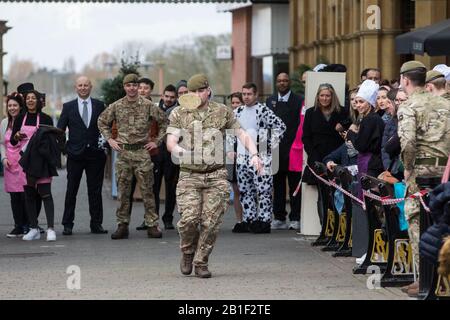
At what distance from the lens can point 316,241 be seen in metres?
16.7

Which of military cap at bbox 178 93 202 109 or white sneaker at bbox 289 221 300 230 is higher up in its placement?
military cap at bbox 178 93 202 109

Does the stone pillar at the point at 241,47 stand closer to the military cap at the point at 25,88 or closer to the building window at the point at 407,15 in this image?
the building window at the point at 407,15

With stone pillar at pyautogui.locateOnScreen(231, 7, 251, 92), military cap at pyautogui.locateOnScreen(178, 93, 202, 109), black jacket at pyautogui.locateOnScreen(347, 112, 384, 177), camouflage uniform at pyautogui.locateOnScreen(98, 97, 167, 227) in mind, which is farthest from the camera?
stone pillar at pyautogui.locateOnScreen(231, 7, 251, 92)

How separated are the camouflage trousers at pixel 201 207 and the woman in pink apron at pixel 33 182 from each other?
14.3ft

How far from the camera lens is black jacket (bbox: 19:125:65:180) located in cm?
1777

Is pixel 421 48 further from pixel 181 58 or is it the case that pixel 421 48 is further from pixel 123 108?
pixel 181 58

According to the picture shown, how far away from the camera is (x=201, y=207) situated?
45.0ft

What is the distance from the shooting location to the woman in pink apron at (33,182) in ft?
58.5

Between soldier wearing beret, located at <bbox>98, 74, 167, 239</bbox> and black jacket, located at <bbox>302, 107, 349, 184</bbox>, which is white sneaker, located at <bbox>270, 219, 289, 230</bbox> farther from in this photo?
soldier wearing beret, located at <bbox>98, 74, 167, 239</bbox>

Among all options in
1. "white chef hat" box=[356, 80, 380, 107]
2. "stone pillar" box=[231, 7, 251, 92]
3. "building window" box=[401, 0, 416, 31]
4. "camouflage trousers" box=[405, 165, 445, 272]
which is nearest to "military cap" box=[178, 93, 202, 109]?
"white chef hat" box=[356, 80, 380, 107]

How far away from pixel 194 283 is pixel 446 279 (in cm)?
256

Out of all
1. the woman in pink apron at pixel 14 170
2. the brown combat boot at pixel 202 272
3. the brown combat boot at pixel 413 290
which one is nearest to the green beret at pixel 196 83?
the brown combat boot at pixel 202 272

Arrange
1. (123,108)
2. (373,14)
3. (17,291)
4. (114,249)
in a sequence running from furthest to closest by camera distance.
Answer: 1. (373,14)
2. (123,108)
3. (114,249)
4. (17,291)

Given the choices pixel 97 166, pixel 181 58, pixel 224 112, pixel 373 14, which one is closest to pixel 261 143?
pixel 97 166
